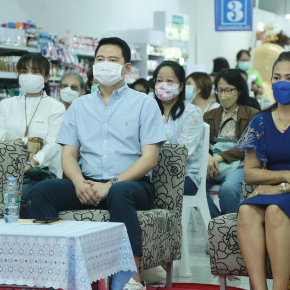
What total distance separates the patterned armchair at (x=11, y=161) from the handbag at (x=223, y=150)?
4.63 feet

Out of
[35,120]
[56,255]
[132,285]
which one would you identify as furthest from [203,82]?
[56,255]

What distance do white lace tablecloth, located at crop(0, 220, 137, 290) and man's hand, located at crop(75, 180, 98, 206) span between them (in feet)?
1.61

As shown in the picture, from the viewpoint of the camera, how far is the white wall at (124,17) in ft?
24.4

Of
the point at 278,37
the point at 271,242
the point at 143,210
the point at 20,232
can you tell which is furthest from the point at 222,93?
the point at 278,37

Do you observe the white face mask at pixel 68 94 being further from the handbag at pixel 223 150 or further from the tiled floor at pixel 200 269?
the tiled floor at pixel 200 269

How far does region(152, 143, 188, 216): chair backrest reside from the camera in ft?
8.61

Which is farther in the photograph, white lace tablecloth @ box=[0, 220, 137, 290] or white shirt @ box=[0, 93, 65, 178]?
white shirt @ box=[0, 93, 65, 178]

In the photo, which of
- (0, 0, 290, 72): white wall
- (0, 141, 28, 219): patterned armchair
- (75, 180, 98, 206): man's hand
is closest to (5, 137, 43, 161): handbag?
(0, 141, 28, 219): patterned armchair

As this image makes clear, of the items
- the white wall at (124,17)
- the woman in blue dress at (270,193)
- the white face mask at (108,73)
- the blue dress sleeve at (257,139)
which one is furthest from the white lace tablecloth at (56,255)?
the white wall at (124,17)

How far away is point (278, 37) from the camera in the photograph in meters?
13.0

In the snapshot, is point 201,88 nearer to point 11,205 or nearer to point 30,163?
point 30,163

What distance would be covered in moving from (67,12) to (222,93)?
16.8ft

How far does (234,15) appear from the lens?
786 centimetres

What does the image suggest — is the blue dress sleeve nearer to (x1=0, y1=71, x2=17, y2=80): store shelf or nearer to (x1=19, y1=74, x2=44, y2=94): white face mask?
(x1=19, y1=74, x2=44, y2=94): white face mask
